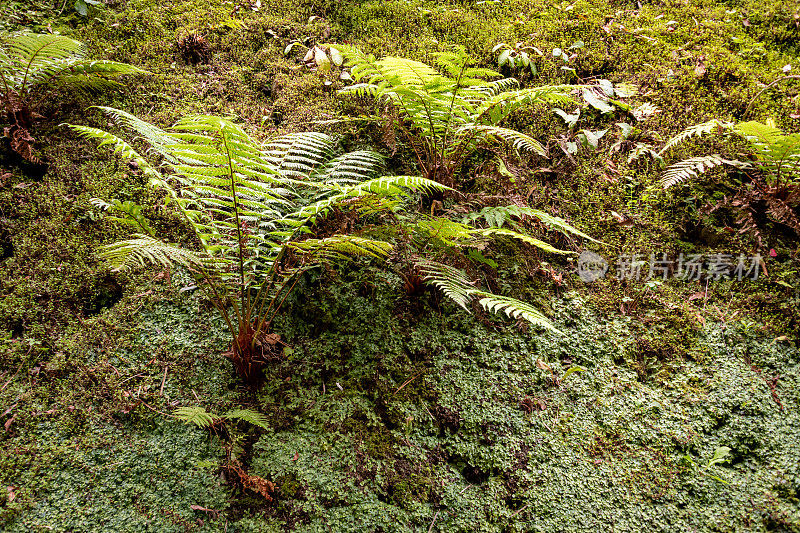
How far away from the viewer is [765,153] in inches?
122

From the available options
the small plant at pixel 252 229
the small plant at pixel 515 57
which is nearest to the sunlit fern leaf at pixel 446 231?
the small plant at pixel 252 229

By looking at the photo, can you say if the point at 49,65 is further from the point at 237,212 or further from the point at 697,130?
the point at 697,130

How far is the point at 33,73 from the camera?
2.96 m

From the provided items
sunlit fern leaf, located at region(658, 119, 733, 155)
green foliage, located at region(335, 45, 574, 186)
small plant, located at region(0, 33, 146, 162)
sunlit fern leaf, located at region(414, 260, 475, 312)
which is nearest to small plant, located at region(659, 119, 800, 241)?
sunlit fern leaf, located at region(658, 119, 733, 155)

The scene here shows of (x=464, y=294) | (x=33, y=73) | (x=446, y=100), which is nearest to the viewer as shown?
(x=464, y=294)

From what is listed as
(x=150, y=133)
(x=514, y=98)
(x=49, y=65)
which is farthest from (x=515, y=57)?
(x=49, y=65)

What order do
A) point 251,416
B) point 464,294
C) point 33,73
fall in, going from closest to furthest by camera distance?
1. point 251,416
2. point 464,294
3. point 33,73

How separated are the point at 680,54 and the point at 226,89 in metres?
4.36

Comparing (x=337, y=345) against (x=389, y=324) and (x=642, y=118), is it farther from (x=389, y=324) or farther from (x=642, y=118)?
(x=642, y=118)

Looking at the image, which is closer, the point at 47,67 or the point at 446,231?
the point at 446,231

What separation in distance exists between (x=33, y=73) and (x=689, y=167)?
482 centimetres

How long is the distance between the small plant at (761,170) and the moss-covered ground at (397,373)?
153mm

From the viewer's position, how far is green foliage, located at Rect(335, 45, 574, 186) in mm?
2590

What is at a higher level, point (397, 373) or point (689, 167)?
point (689, 167)
